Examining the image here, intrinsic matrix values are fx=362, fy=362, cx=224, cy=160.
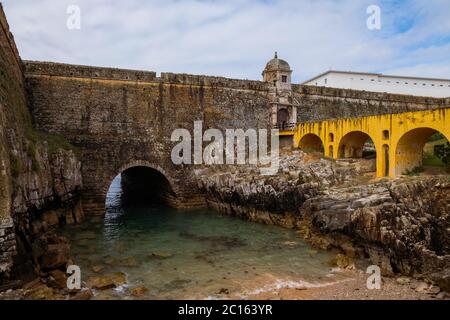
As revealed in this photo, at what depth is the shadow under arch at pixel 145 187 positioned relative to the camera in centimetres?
2372

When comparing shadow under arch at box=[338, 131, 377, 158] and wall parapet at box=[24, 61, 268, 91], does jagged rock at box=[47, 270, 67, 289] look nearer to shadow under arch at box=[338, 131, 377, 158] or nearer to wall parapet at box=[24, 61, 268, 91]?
wall parapet at box=[24, 61, 268, 91]

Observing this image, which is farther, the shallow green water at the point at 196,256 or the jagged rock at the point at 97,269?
the jagged rock at the point at 97,269

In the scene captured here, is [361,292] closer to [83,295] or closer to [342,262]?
[342,262]

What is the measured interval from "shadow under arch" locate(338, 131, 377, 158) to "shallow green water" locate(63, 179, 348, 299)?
6.65 meters

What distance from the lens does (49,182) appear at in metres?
17.2

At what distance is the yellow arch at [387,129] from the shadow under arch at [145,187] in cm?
1038

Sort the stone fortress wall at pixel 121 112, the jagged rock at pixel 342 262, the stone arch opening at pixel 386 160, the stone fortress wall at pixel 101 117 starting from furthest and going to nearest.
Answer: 1. the stone fortress wall at pixel 121 112
2. the stone arch opening at pixel 386 160
3. the stone fortress wall at pixel 101 117
4. the jagged rock at pixel 342 262

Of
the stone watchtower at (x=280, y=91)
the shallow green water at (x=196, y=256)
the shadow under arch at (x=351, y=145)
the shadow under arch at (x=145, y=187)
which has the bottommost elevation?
the shallow green water at (x=196, y=256)

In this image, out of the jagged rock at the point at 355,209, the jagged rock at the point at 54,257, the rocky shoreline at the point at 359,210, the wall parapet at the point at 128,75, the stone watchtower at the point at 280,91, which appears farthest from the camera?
the stone watchtower at the point at 280,91

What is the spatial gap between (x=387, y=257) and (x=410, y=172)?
20.7ft

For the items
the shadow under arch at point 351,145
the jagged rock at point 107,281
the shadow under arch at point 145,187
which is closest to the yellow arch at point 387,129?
the shadow under arch at point 351,145

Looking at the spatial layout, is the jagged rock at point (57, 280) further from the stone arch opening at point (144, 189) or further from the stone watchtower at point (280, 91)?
the stone watchtower at point (280, 91)

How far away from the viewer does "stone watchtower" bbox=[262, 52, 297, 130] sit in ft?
89.0
